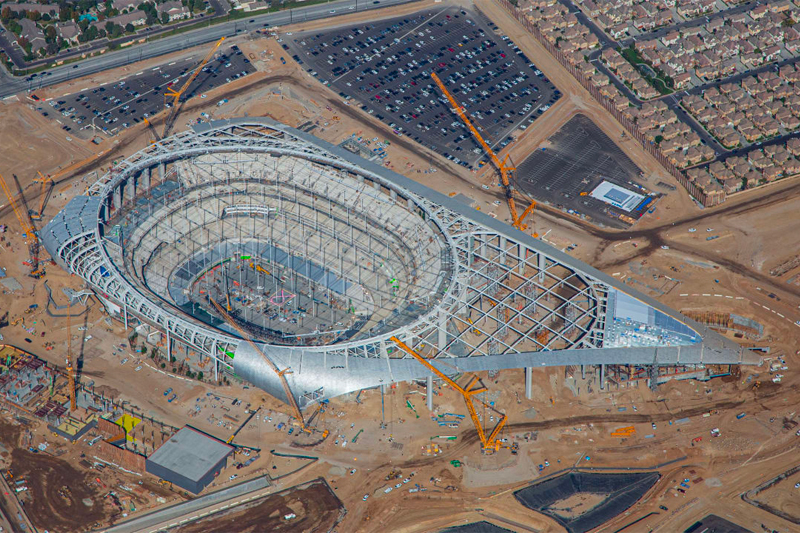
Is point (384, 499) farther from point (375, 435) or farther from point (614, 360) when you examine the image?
point (614, 360)

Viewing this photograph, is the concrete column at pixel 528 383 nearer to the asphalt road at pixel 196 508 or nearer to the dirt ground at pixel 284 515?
the dirt ground at pixel 284 515

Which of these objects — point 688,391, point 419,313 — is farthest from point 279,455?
point 688,391

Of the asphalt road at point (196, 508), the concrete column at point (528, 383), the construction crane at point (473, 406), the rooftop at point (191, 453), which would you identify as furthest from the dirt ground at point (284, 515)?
the concrete column at point (528, 383)

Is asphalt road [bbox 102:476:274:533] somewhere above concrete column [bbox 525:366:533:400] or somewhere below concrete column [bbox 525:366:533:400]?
below

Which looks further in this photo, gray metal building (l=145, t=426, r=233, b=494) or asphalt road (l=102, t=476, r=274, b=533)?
gray metal building (l=145, t=426, r=233, b=494)

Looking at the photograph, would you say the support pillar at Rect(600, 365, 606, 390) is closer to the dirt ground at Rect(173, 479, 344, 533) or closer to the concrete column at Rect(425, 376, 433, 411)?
the concrete column at Rect(425, 376, 433, 411)

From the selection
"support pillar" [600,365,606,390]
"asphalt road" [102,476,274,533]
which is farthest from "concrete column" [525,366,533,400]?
"asphalt road" [102,476,274,533]

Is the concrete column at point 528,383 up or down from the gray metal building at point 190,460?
up
